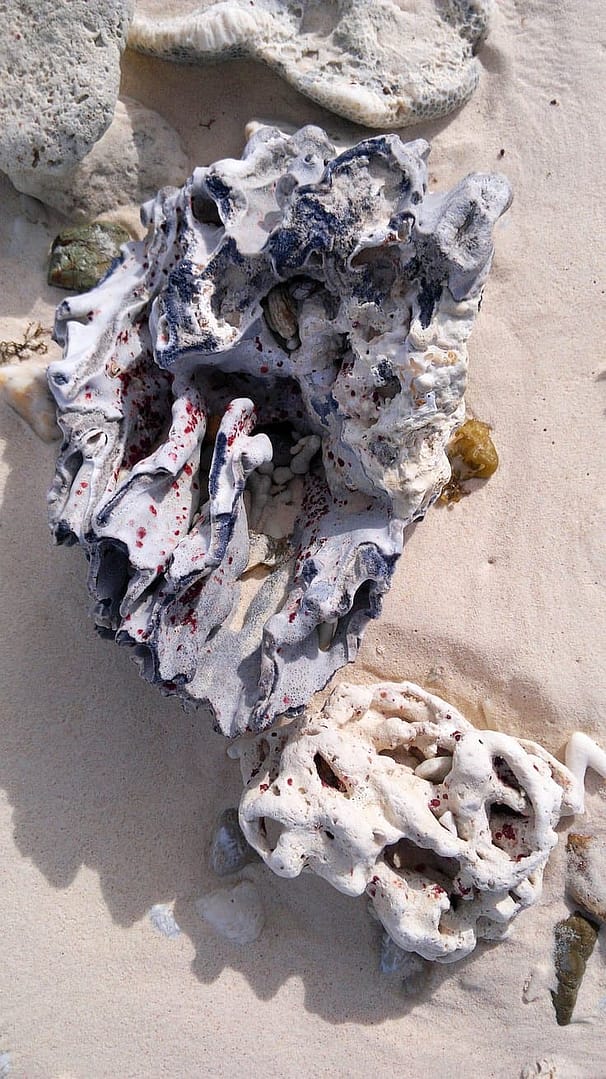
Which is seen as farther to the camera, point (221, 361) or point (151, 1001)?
point (151, 1001)

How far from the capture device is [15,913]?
332 cm

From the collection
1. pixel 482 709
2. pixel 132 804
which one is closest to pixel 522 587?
pixel 482 709

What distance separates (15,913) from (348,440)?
103 inches

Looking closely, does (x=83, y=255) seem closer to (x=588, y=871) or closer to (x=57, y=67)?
(x=57, y=67)

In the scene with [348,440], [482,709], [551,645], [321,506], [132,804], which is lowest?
[132,804]

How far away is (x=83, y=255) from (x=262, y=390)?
1.26 meters

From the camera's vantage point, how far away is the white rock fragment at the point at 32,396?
3.31 m

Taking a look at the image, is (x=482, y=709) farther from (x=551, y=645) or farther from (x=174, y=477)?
(x=174, y=477)

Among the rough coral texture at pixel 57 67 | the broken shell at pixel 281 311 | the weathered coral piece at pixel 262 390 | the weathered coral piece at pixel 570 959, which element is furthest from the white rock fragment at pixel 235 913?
the rough coral texture at pixel 57 67

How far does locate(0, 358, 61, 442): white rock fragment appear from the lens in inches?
130

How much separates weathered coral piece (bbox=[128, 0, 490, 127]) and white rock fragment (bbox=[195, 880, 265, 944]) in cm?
367

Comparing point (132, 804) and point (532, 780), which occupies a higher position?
point (532, 780)

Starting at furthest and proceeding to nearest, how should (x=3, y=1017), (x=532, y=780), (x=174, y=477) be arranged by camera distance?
(x=3, y=1017)
(x=532, y=780)
(x=174, y=477)

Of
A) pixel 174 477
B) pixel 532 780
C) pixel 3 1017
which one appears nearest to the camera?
pixel 174 477
